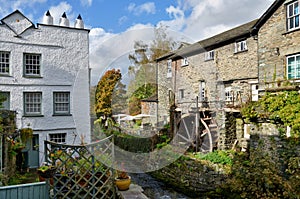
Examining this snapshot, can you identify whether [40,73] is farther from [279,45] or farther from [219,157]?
[279,45]

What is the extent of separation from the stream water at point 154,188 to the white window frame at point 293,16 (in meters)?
6.88

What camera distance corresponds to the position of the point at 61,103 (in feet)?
36.3

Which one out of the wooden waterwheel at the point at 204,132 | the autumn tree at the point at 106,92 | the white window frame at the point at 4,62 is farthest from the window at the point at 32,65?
the autumn tree at the point at 106,92

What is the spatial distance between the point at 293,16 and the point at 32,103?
1042 cm

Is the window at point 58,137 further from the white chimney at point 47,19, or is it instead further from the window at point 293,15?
the window at point 293,15

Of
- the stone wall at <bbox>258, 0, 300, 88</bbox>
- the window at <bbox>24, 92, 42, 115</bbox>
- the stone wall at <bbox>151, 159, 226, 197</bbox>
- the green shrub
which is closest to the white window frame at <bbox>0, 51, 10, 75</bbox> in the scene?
the window at <bbox>24, 92, 42, 115</bbox>

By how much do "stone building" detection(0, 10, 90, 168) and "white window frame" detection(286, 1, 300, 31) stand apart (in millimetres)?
7643

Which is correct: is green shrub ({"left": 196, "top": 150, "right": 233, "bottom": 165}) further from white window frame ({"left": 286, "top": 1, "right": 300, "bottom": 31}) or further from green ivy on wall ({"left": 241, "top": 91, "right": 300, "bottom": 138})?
white window frame ({"left": 286, "top": 1, "right": 300, "bottom": 31})

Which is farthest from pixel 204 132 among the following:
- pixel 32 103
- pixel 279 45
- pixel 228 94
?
pixel 32 103

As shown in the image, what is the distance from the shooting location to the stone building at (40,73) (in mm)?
10227

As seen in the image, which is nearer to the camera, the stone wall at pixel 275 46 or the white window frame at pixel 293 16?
the white window frame at pixel 293 16

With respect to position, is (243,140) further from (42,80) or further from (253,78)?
(42,80)

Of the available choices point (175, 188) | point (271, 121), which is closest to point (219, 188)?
point (175, 188)

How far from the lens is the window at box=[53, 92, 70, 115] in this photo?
36.0 ft
